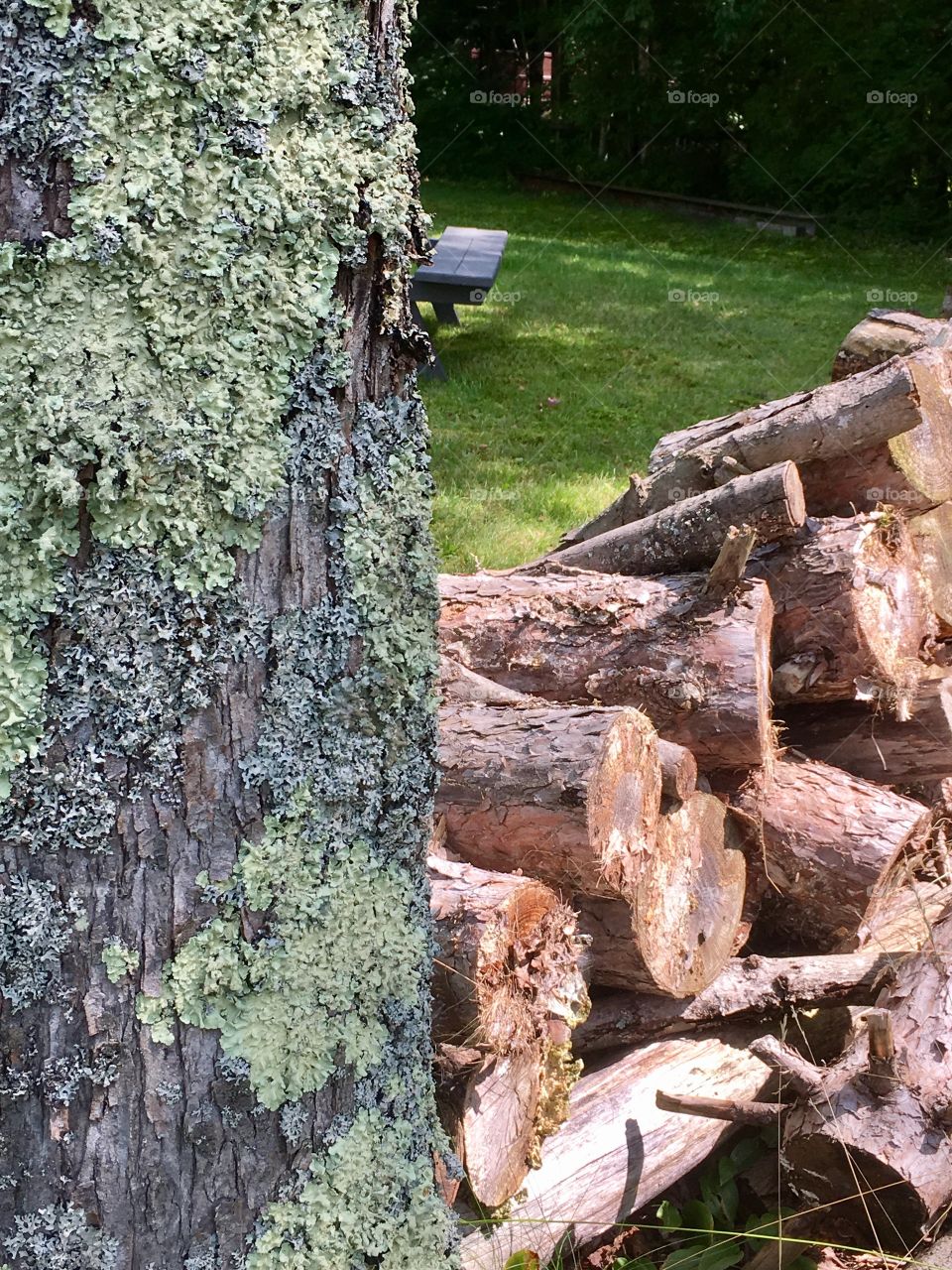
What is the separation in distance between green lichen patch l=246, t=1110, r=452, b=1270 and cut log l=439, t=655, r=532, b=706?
1.37m

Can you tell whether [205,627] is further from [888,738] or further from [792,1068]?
[888,738]

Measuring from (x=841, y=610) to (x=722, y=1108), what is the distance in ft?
4.26

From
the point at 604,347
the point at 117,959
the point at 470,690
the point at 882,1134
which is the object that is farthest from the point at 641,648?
the point at 604,347

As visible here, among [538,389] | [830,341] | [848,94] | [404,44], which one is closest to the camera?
[404,44]

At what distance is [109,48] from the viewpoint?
3.40 ft

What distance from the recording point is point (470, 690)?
9.09 ft

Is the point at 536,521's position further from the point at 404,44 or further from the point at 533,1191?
the point at 404,44

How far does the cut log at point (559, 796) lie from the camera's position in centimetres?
227

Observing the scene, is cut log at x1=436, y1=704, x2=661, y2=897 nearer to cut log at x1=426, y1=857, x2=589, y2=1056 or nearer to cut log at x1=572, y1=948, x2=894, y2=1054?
cut log at x1=426, y1=857, x2=589, y2=1056

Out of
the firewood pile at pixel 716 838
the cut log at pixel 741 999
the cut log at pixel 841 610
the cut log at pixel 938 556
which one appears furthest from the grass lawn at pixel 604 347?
the cut log at pixel 741 999

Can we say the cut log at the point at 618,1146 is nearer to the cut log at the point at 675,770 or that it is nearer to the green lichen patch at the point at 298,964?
the cut log at the point at 675,770

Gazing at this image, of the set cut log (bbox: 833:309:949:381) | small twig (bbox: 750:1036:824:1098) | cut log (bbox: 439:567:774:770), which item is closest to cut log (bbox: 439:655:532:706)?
cut log (bbox: 439:567:774:770)

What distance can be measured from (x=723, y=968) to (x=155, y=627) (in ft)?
6.22

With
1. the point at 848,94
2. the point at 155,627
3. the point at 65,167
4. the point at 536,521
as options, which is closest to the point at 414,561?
the point at 155,627
